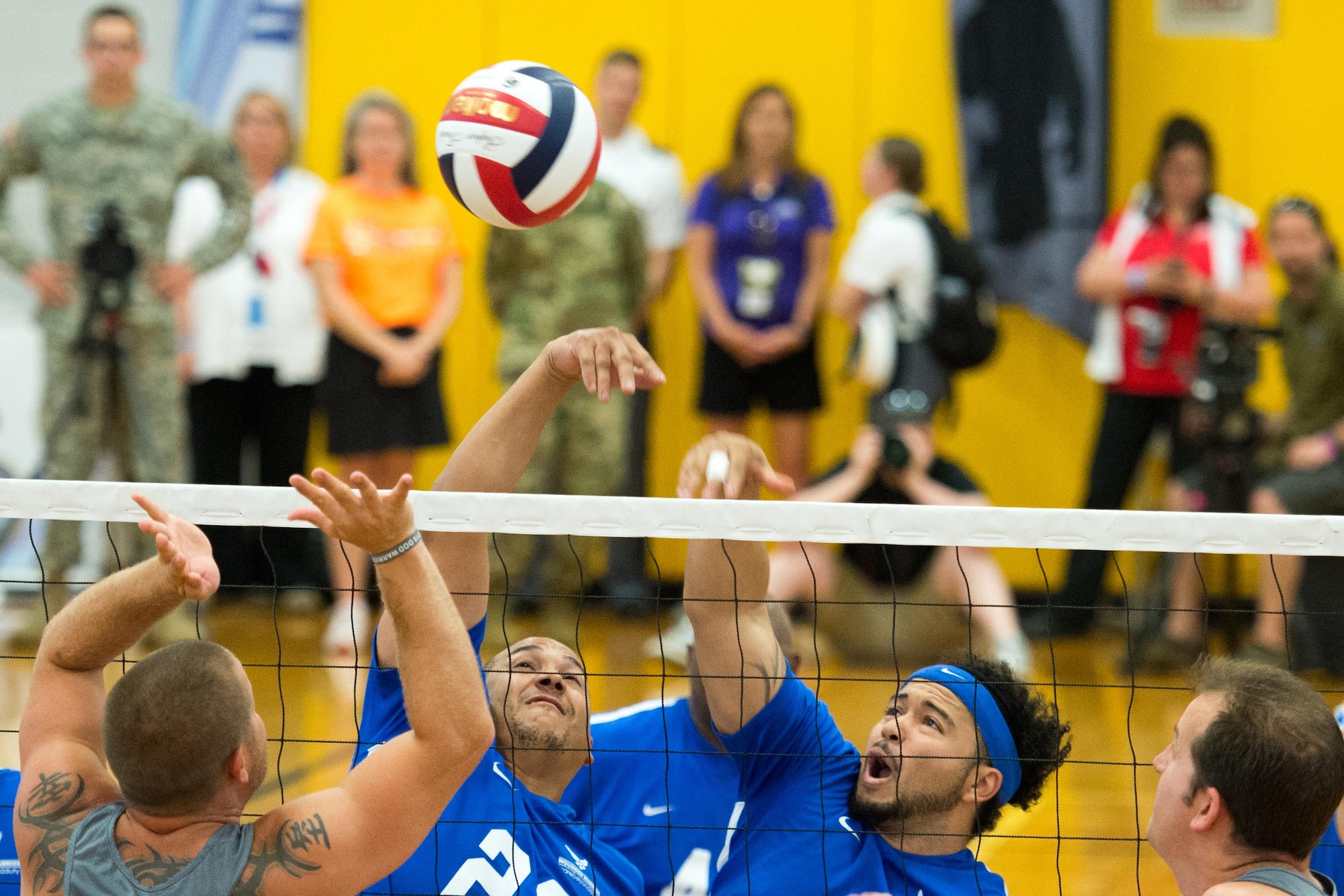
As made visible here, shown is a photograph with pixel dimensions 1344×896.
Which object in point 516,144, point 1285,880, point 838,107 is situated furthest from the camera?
point 838,107

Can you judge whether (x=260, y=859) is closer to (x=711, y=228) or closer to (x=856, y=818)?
(x=856, y=818)

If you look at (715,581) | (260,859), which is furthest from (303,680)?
(260,859)

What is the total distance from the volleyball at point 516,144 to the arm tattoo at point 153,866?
5.78 ft

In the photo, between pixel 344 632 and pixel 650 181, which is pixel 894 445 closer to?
pixel 650 181

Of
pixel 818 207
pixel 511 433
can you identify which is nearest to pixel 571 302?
pixel 818 207

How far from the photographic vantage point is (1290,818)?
214cm

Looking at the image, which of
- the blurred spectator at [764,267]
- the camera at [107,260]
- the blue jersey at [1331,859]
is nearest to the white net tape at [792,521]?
the blue jersey at [1331,859]

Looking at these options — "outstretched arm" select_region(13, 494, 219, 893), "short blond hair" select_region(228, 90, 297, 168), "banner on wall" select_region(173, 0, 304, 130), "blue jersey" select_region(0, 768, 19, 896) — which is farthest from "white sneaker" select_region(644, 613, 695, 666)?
"outstretched arm" select_region(13, 494, 219, 893)

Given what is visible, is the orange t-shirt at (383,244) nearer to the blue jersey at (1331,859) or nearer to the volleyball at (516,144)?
Answer: the volleyball at (516,144)

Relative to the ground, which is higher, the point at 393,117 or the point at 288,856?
the point at 393,117

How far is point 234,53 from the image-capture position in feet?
26.1

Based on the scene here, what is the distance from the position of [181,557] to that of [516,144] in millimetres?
1504

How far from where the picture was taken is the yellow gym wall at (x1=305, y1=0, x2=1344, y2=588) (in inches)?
302

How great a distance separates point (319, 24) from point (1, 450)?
2.82 meters
